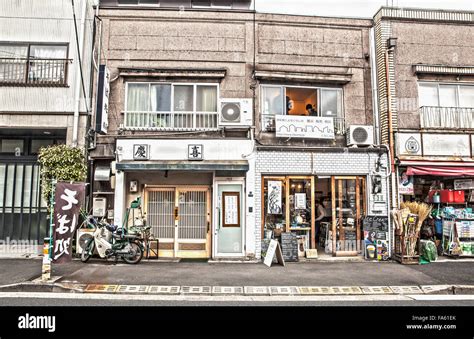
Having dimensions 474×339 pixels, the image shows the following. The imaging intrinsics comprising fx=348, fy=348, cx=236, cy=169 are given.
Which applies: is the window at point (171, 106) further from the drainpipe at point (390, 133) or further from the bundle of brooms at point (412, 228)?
the bundle of brooms at point (412, 228)

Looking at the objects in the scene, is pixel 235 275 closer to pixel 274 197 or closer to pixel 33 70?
pixel 274 197

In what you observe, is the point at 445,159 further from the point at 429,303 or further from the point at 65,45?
the point at 65,45

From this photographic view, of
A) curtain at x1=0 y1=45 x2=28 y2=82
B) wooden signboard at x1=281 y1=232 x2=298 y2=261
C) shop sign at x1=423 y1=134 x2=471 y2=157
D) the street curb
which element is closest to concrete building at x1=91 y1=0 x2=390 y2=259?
wooden signboard at x1=281 y1=232 x2=298 y2=261

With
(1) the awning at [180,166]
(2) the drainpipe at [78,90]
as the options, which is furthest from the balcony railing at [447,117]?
(2) the drainpipe at [78,90]

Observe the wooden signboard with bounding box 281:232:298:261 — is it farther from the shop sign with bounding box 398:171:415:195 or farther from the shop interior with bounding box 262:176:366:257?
the shop sign with bounding box 398:171:415:195

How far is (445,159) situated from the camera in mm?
12891

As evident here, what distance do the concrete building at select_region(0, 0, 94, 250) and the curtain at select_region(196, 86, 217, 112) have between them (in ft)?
13.2

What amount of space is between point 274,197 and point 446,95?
8.00 m

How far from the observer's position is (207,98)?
1306 centimetres

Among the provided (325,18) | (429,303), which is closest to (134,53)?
(325,18)

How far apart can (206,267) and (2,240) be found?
8.35m

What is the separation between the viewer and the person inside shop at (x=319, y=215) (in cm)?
1299

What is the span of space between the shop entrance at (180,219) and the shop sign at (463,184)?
9.36 meters

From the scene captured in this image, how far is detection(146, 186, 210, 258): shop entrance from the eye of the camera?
1263 cm
